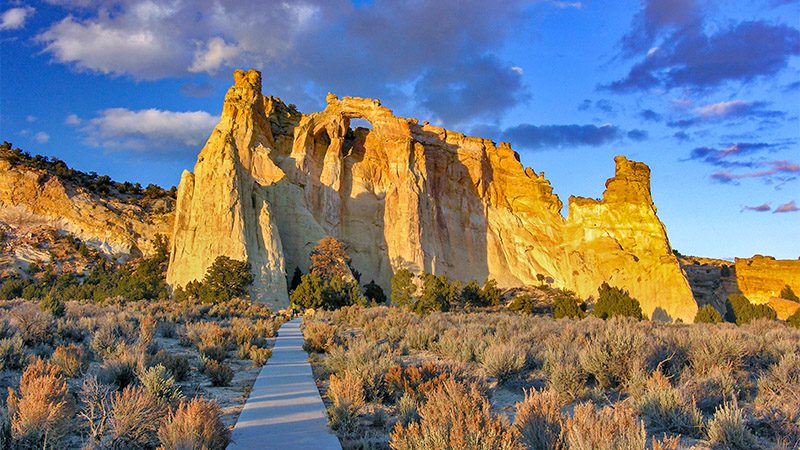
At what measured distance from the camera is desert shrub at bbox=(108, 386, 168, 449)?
5161 millimetres

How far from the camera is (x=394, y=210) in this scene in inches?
2229

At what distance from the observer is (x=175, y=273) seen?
45.2 m

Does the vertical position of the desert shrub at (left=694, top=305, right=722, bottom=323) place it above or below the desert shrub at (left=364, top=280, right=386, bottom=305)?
below

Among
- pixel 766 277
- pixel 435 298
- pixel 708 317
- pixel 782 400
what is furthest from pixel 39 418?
pixel 766 277

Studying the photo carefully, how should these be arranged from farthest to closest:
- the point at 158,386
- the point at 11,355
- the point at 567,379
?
1. the point at 11,355
2. the point at 567,379
3. the point at 158,386

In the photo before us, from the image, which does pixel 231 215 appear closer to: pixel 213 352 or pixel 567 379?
pixel 213 352

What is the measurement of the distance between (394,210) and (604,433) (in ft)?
173

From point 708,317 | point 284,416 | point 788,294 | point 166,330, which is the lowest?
point 708,317

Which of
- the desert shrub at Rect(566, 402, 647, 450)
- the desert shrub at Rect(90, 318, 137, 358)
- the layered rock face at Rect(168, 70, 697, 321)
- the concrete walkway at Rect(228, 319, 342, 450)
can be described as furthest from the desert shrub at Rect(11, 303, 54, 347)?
the layered rock face at Rect(168, 70, 697, 321)

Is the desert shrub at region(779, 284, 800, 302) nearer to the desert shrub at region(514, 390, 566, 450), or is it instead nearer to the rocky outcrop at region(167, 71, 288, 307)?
the rocky outcrop at region(167, 71, 288, 307)

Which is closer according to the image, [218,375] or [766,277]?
[218,375]

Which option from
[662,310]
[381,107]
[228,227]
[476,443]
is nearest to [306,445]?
[476,443]

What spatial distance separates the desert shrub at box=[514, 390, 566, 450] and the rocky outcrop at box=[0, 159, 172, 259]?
55387 mm

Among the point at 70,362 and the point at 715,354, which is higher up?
the point at 70,362
